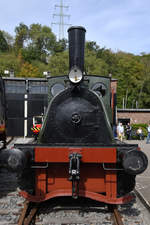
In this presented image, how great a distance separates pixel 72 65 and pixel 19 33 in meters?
63.6

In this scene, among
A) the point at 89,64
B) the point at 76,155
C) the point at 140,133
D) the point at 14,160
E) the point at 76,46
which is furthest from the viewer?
the point at 89,64

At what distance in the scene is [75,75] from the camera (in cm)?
396

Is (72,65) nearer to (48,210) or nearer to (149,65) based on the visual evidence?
(48,210)

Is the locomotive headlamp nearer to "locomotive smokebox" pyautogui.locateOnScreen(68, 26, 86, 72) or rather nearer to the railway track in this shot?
"locomotive smokebox" pyautogui.locateOnScreen(68, 26, 86, 72)

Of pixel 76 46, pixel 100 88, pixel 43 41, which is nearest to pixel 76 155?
pixel 76 46

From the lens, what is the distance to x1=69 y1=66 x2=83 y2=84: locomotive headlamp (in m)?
3.93

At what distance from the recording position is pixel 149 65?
141 ft

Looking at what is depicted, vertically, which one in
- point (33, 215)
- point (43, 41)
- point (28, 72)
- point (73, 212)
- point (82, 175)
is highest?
point (43, 41)

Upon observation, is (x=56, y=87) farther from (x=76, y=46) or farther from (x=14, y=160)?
(x=14, y=160)

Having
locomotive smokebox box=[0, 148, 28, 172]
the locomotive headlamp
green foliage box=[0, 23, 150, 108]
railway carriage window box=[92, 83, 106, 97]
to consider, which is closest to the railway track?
locomotive smokebox box=[0, 148, 28, 172]

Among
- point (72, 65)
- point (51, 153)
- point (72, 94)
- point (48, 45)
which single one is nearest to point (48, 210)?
point (51, 153)

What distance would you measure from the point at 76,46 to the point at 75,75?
0.59 meters

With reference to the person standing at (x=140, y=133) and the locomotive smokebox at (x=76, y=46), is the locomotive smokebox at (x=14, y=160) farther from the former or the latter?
the person standing at (x=140, y=133)

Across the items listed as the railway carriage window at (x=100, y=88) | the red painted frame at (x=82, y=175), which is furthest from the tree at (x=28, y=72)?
the red painted frame at (x=82, y=175)
